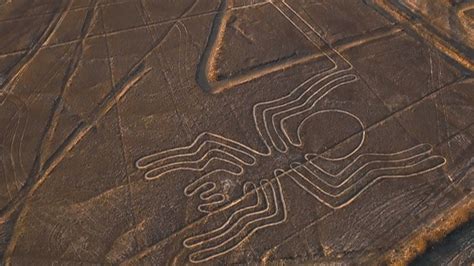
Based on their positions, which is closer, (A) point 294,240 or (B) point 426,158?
(A) point 294,240

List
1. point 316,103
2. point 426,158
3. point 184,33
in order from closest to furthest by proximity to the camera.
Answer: point 426,158, point 316,103, point 184,33

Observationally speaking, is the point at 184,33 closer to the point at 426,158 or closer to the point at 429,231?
the point at 426,158

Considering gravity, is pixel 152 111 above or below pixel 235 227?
above

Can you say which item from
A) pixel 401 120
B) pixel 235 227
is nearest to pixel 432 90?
pixel 401 120

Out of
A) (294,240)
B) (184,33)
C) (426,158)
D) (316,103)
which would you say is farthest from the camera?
(184,33)

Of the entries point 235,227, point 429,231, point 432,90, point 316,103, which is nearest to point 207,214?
point 235,227

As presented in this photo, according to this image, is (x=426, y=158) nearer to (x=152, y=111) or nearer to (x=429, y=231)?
(x=429, y=231)

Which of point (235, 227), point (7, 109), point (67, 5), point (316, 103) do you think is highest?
point (67, 5)
